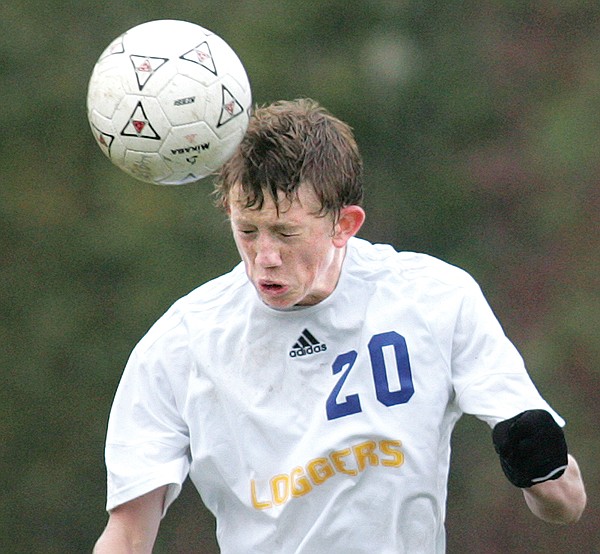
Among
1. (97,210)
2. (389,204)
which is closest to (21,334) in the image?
(97,210)

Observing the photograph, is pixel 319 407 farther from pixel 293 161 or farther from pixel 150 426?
pixel 293 161

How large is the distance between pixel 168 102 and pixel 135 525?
1265 mm

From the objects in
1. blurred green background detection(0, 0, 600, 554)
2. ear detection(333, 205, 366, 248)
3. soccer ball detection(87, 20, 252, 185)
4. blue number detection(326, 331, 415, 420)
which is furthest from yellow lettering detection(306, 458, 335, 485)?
blurred green background detection(0, 0, 600, 554)

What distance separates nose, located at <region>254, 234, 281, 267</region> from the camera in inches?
180

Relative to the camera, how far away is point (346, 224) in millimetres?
4844

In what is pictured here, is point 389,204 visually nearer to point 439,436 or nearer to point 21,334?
point 21,334

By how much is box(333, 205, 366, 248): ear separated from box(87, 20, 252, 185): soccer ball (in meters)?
0.40

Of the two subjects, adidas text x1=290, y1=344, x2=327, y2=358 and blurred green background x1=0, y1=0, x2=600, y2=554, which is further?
blurred green background x1=0, y1=0, x2=600, y2=554

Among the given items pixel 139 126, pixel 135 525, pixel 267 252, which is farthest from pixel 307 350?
pixel 139 126

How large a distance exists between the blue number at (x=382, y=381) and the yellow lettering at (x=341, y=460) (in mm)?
107

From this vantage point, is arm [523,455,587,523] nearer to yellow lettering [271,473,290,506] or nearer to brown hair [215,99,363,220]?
yellow lettering [271,473,290,506]

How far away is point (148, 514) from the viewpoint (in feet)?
15.6

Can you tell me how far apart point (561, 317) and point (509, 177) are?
1.28m

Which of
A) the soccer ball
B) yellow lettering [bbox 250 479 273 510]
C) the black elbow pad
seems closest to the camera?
the black elbow pad
